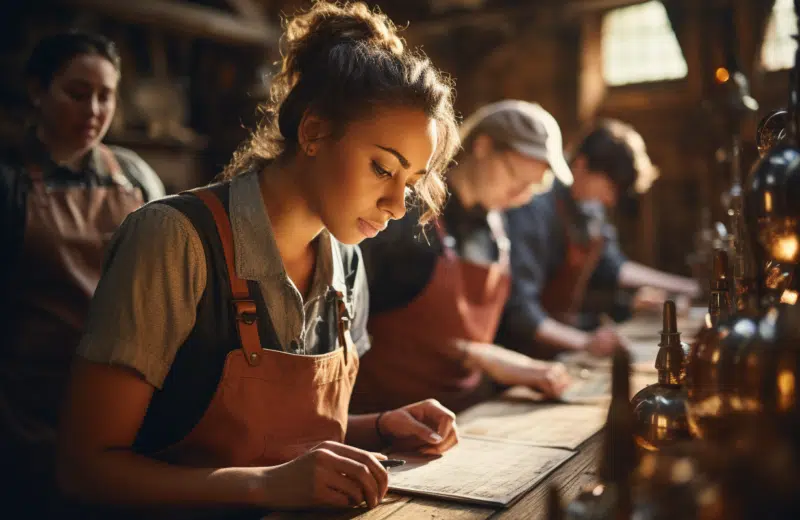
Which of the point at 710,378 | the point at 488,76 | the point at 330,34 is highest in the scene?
the point at 488,76

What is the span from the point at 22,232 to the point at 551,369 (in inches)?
68.7

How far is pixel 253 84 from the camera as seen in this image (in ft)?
20.0

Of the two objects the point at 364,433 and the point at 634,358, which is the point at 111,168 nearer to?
the point at 364,433

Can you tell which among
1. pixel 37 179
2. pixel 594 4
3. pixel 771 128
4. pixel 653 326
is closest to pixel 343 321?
pixel 771 128

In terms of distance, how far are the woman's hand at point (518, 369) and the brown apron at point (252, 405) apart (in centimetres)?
102

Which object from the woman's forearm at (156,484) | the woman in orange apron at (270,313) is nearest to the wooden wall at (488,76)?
the woman in orange apron at (270,313)

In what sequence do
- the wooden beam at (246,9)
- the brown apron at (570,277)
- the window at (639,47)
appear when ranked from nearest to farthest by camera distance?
the brown apron at (570,277), the wooden beam at (246,9), the window at (639,47)

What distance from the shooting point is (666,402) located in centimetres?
121

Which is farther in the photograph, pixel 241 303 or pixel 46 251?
pixel 46 251

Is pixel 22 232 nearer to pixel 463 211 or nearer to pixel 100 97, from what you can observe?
pixel 100 97

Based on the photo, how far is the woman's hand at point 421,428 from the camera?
170 cm

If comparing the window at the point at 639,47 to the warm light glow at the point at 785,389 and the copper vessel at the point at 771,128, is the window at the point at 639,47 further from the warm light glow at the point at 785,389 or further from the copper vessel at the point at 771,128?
the warm light glow at the point at 785,389

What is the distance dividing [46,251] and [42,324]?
0.24 meters

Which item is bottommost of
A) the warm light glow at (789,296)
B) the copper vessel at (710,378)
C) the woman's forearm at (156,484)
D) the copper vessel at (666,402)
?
the woman's forearm at (156,484)
